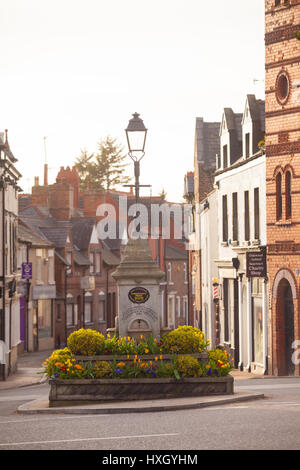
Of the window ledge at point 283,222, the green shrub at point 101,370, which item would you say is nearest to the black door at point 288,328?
the window ledge at point 283,222

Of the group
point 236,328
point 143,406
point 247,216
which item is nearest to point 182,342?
point 143,406

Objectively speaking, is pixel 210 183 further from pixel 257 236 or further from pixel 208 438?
pixel 208 438

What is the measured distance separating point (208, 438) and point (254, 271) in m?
20.5

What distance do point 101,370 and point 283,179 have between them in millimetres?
15168

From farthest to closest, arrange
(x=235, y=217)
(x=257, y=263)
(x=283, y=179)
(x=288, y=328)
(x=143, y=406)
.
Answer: (x=235, y=217) → (x=257, y=263) → (x=288, y=328) → (x=283, y=179) → (x=143, y=406)

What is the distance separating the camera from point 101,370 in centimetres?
1775

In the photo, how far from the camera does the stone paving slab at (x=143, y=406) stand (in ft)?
54.4

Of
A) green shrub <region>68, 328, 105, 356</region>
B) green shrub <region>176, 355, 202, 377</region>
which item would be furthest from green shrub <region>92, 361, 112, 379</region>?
green shrub <region>176, 355, 202, 377</region>

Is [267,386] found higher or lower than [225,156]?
lower

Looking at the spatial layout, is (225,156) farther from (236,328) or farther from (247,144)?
(236,328)

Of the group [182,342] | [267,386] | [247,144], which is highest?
[247,144]

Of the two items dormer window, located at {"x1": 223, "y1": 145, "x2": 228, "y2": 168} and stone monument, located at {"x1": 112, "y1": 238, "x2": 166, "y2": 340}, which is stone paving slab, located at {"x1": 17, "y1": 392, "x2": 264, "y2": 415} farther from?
dormer window, located at {"x1": 223, "y1": 145, "x2": 228, "y2": 168}

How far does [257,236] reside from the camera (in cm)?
3384

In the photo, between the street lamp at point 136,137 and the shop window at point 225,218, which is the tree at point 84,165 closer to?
the shop window at point 225,218
